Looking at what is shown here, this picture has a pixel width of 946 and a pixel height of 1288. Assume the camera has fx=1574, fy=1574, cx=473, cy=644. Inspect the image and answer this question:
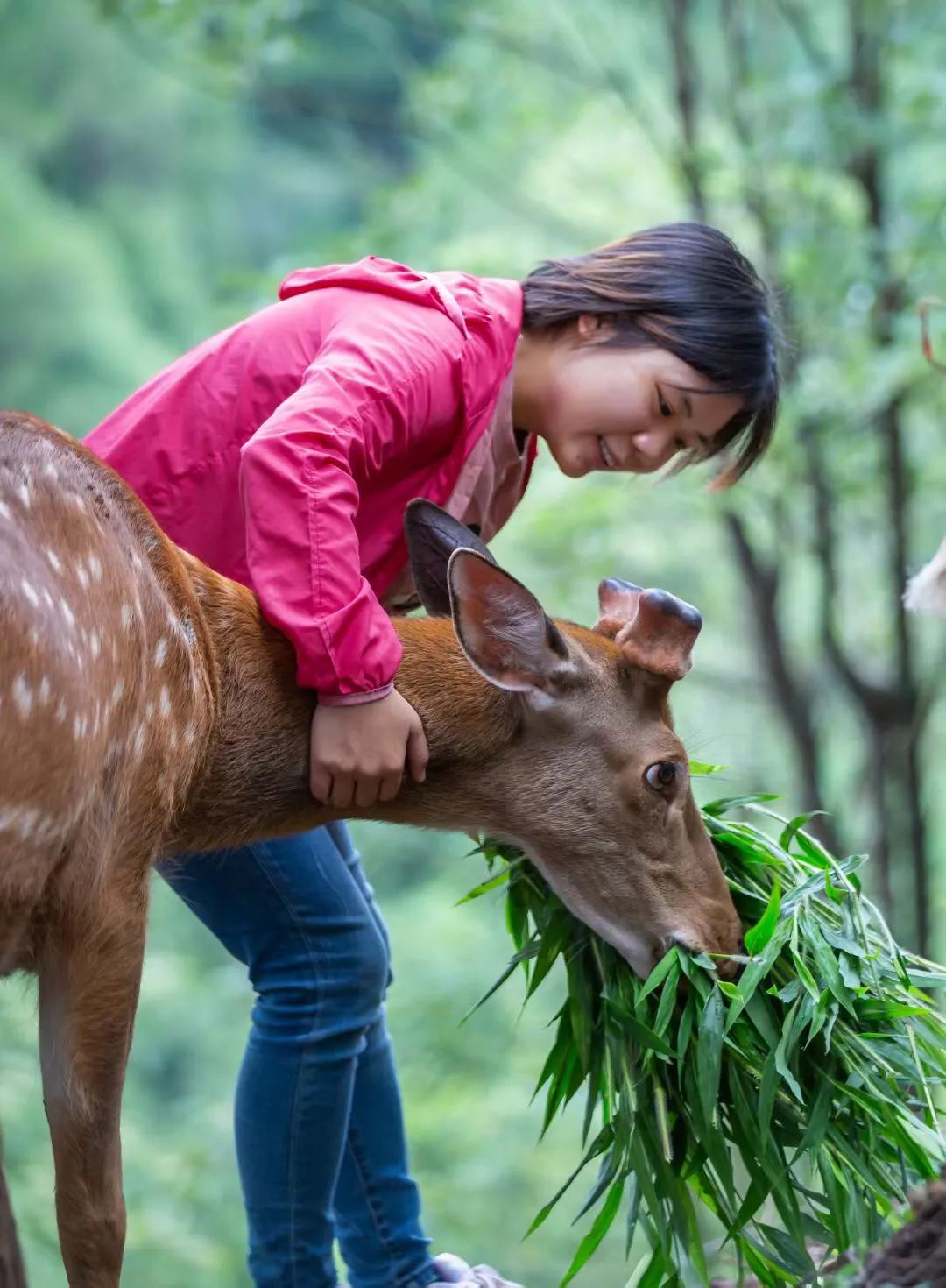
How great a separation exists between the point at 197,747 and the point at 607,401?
1042mm

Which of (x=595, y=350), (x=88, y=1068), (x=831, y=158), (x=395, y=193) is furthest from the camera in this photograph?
(x=395, y=193)

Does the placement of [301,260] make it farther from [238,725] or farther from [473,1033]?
[473,1033]

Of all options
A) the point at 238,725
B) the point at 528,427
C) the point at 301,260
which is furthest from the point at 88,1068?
the point at 301,260

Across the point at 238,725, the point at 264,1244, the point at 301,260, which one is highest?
the point at 301,260

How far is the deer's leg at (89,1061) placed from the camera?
2342 mm

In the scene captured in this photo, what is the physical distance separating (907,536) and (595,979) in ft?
15.2

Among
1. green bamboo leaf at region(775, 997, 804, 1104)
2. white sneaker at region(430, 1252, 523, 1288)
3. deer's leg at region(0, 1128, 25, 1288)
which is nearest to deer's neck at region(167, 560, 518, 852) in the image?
green bamboo leaf at region(775, 997, 804, 1104)

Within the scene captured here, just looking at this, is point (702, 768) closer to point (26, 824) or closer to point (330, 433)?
point (330, 433)

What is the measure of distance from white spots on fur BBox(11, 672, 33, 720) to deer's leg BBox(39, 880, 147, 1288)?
1.05ft

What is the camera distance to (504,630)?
271cm

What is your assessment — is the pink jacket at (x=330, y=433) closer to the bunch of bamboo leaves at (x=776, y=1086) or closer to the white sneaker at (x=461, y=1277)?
the bunch of bamboo leaves at (x=776, y=1086)

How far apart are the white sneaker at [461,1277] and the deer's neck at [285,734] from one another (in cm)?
93

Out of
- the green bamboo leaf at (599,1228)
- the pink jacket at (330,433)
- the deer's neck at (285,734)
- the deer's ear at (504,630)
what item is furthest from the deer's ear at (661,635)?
the green bamboo leaf at (599,1228)

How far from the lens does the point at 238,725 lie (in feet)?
8.62
